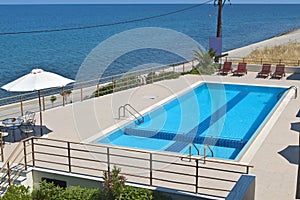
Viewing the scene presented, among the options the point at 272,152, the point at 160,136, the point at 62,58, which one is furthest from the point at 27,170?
the point at 62,58

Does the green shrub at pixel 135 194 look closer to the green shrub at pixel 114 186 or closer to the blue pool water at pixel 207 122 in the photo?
the green shrub at pixel 114 186

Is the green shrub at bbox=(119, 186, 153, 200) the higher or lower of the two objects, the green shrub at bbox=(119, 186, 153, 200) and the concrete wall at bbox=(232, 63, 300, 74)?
the lower

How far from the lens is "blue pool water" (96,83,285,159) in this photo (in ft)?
34.2

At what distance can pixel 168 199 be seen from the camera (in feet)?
21.3

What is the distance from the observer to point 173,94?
1486cm

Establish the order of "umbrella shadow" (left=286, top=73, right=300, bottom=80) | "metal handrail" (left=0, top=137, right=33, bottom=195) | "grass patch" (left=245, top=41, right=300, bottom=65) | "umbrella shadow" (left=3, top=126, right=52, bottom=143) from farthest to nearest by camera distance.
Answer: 1. "grass patch" (left=245, top=41, right=300, bottom=65)
2. "umbrella shadow" (left=286, top=73, right=300, bottom=80)
3. "umbrella shadow" (left=3, top=126, right=52, bottom=143)
4. "metal handrail" (left=0, top=137, right=33, bottom=195)

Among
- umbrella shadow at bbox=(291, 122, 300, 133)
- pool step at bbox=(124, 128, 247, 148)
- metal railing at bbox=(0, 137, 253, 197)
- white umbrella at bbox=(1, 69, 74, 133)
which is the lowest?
pool step at bbox=(124, 128, 247, 148)

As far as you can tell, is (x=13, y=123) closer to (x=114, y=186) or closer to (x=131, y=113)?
(x=131, y=113)

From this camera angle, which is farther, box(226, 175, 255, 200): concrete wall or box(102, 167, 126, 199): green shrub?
box(102, 167, 126, 199): green shrub

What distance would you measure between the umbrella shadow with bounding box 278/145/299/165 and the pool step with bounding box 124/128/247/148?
4.94 feet

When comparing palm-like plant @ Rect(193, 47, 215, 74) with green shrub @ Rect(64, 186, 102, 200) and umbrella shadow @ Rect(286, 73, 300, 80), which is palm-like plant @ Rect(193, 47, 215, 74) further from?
green shrub @ Rect(64, 186, 102, 200)

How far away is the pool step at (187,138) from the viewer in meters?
10.4

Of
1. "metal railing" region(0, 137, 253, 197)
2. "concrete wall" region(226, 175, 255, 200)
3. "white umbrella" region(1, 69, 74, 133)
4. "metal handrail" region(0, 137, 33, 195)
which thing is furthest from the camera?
"white umbrella" region(1, 69, 74, 133)

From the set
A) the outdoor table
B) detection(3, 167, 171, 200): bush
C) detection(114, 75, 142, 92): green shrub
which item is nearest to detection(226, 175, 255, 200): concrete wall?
detection(3, 167, 171, 200): bush
